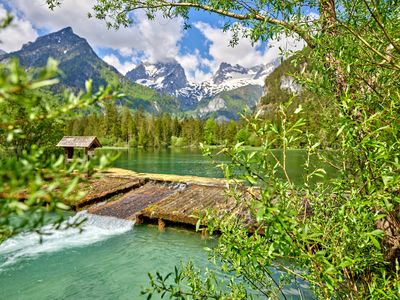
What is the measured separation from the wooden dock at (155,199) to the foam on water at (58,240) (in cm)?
70

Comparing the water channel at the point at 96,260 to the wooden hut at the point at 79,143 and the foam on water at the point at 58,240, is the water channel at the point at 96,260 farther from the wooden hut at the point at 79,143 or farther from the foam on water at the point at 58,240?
the wooden hut at the point at 79,143

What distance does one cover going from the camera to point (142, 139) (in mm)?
128500

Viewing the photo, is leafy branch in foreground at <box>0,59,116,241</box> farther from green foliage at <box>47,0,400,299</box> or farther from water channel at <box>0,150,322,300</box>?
water channel at <box>0,150,322,300</box>

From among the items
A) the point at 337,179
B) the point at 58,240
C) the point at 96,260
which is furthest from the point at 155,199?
the point at 337,179

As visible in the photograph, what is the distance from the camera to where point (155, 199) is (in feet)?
60.4

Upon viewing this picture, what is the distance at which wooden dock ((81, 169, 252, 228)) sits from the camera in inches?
609

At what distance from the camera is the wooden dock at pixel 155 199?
50.7 ft

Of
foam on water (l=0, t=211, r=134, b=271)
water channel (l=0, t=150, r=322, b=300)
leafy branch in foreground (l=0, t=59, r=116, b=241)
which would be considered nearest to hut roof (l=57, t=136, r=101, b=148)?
foam on water (l=0, t=211, r=134, b=271)

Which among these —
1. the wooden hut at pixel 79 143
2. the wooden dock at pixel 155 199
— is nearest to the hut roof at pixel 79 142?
the wooden hut at pixel 79 143

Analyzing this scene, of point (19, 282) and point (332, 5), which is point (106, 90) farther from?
point (19, 282)

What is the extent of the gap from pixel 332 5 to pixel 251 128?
9.28 ft

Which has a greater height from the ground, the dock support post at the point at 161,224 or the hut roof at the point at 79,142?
the hut roof at the point at 79,142

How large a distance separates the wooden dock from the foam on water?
70cm

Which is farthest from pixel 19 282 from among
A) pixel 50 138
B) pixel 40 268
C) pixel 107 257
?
pixel 50 138
